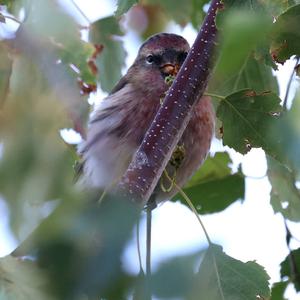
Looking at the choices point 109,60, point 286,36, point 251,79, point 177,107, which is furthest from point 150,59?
point 286,36

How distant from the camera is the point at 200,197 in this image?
133 inches

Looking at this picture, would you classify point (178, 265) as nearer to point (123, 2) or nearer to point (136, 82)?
point (123, 2)

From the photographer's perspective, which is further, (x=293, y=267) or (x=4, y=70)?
(x=293, y=267)

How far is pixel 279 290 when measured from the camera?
286 cm

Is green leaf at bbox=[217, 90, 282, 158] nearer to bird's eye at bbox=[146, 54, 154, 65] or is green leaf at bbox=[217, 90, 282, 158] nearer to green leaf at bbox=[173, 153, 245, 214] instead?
green leaf at bbox=[173, 153, 245, 214]

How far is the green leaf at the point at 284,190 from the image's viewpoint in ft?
A: 9.91

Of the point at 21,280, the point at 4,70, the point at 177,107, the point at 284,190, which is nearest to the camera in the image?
the point at 21,280

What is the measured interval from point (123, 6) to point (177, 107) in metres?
0.35

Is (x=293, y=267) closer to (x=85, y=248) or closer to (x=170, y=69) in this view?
(x=170, y=69)

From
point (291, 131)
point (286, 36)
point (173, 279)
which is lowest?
point (173, 279)

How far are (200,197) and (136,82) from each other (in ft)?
2.74

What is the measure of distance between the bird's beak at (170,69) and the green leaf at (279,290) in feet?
4.88

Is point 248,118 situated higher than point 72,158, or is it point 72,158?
point 248,118

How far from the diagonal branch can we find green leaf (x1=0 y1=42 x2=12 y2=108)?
1.33 feet
